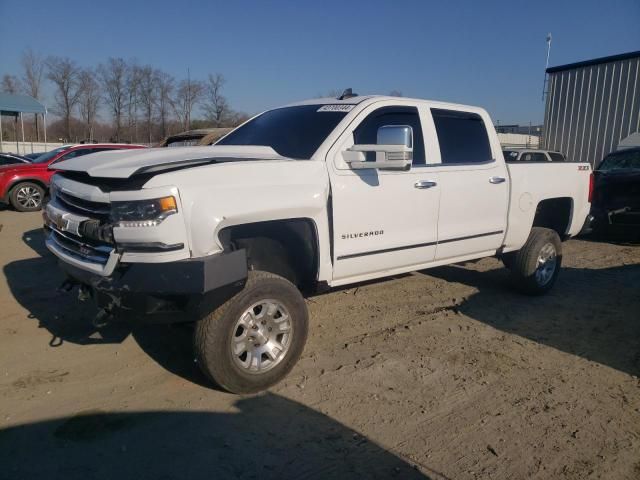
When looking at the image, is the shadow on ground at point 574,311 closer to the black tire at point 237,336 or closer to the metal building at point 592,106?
the black tire at point 237,336

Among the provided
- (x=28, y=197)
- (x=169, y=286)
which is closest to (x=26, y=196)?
(x=28, y=197)

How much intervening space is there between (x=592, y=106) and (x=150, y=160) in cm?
1779

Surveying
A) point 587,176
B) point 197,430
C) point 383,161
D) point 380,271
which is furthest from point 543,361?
point 587,176

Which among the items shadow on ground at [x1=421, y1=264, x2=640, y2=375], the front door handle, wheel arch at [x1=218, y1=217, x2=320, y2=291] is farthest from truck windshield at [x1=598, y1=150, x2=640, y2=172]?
wheel arch at [x1=218, y1=217, x2=320, y2=291]

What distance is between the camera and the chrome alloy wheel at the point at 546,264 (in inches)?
226

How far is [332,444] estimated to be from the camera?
285cm

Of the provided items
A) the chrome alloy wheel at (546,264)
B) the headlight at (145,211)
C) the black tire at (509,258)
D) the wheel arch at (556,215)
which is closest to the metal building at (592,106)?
the wheel arch at (556,215)

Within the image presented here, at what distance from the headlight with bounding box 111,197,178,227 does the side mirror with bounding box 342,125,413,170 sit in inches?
58.9

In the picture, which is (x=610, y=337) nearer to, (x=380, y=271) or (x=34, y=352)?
(x=380, y=271)

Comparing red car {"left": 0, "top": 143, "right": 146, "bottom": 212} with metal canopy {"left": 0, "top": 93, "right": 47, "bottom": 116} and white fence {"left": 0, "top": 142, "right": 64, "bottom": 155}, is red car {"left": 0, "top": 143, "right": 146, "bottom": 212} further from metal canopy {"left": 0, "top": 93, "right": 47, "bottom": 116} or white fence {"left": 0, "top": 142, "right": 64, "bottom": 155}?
white fence {"left": 0, "top": 142, "right": 64, "bottom": 155}

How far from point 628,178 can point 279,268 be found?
26.0ft

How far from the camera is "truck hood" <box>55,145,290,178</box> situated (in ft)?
9.75

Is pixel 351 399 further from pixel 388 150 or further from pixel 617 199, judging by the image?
pixel 617 199

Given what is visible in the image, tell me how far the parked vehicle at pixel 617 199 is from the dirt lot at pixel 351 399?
4.38 meters
